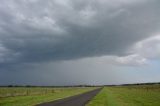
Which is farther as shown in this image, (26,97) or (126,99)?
(26,97)

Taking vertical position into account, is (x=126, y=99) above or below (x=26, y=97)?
below

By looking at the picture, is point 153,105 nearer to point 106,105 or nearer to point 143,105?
point 143,105

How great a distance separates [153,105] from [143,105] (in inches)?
54.0

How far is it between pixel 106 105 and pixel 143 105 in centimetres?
552

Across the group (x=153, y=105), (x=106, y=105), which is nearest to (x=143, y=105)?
(x=153, y=105)

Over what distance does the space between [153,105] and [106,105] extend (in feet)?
22.5

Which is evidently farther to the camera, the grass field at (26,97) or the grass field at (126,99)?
the grass field at (126,99)

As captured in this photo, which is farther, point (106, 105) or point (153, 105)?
point (153, 105)

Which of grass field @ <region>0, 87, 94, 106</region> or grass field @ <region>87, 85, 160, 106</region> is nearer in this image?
grass field @ <region>0, 87, 94, 106</region>

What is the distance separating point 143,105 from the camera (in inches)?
1331

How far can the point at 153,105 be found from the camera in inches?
1336
